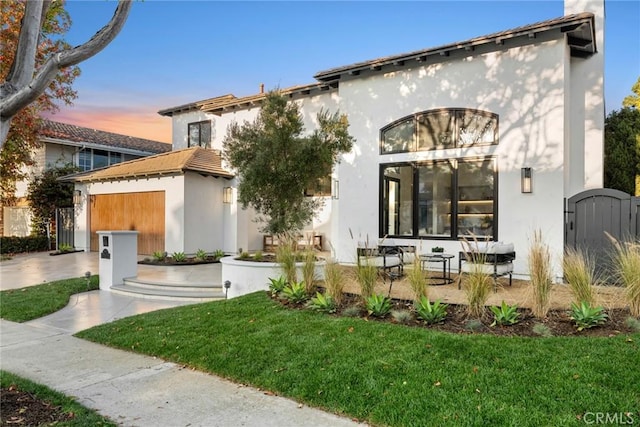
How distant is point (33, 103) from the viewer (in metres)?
13.8

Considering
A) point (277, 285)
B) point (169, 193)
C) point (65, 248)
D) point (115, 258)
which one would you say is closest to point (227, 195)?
point (169, 193)

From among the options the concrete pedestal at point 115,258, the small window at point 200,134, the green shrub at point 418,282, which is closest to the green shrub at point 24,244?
the small window at point 200,134

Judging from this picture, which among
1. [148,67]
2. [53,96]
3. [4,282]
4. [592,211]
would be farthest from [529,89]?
[53,96]

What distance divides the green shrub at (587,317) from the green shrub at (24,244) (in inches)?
896

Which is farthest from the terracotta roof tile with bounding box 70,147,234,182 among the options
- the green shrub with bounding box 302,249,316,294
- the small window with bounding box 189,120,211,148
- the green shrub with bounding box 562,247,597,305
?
the green shrub with bounding box 562,247,597,305

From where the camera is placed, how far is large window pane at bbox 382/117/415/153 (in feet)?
36.1

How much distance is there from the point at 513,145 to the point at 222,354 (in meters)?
8.15

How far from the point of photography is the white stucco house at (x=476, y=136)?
29.8ft

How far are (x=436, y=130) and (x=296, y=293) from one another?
6.35 m

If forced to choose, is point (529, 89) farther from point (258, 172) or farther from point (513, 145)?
point (258, 172)

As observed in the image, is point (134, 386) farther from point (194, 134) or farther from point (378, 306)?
point (194, 134)

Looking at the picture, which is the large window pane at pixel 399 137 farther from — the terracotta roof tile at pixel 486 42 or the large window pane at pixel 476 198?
the terracotta roof tile at pixel 486 42

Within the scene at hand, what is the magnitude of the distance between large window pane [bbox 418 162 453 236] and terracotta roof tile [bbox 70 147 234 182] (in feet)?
26.7

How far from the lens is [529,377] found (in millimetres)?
3670
